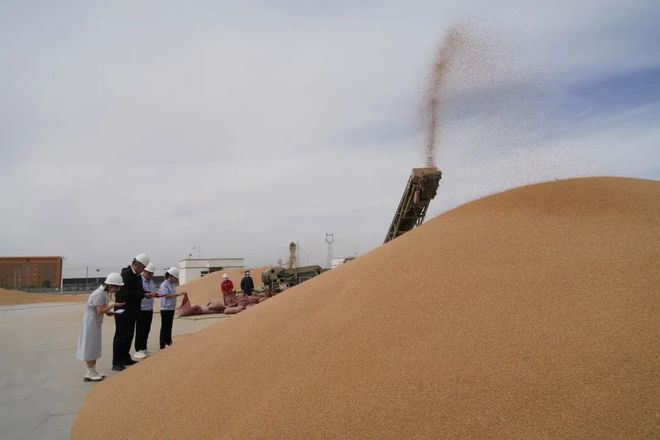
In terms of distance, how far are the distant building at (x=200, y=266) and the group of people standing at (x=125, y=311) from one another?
26.8 m

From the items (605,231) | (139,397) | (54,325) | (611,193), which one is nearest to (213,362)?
(139,397)

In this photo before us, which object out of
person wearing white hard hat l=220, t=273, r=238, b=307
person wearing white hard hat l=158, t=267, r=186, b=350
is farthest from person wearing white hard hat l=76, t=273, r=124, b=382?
person wearing white hard hat l=220, t=273, r=238, b=307

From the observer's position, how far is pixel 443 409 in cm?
260

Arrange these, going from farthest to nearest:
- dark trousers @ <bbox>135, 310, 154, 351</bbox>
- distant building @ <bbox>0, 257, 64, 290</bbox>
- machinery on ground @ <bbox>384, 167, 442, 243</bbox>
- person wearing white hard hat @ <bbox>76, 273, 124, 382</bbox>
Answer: distant building @ <bbox>0, 257, 64, 290</bbox>
machinery on ground @ <bbox>384, 167, 442, 243</bbox>
dark trousers @ <bbox>135, 310, 154, 351</bbox>
person wearing white hard hat @ <bbox>76, 273, 124, 382</bbox>

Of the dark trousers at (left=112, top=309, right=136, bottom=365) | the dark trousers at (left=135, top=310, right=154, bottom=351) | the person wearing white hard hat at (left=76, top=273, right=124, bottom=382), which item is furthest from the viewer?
the dark trousers at (left=135, top=310, right=154, bottom=351)

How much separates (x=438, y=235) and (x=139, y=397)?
11.5ft

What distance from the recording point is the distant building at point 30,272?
37250mm

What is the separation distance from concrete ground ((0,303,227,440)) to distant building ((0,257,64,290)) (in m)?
32.1

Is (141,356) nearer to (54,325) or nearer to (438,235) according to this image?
(438,235)

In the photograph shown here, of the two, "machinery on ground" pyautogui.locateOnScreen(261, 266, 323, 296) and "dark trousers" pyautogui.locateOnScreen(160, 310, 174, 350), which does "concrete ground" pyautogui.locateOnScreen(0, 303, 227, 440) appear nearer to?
"dark trousers" pyautogui.locateOnScreen(160, 310, 174, 350)

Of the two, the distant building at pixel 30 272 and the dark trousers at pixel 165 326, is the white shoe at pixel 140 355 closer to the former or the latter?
the dark trousers at pixel 165 326

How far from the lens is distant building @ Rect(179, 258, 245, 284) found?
33969mm

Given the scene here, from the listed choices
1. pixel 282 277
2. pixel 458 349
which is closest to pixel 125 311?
pixel 458 349

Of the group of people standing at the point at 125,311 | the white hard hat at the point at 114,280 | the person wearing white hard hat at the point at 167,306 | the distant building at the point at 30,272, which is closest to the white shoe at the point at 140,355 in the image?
the group of people standing at the point at 125,311
